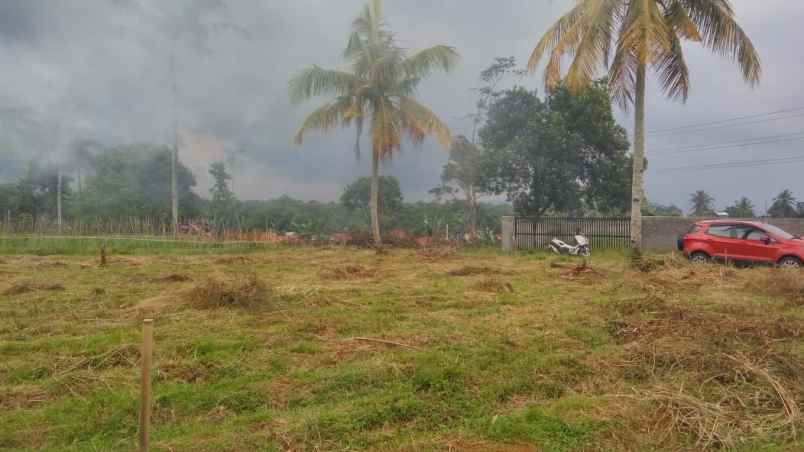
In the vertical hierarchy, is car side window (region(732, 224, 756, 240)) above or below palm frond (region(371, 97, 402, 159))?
below

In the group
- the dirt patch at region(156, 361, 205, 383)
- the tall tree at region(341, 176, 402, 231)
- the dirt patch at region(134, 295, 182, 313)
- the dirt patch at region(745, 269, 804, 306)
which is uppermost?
the tall tree at region(341, 176, 402, 231)

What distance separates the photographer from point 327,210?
26.4 metres

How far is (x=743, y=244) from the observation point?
1050 centimetres

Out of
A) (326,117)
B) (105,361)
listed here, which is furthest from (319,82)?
(105,361)

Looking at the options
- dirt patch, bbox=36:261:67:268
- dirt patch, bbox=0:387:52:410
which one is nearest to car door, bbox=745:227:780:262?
dirt patch, bbox=0:387:52:410

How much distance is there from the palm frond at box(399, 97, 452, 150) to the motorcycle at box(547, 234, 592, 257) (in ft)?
15.0

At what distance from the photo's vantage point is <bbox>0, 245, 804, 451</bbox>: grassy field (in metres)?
2.64

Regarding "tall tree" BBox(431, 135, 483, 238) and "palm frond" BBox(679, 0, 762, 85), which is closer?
"palm frond" BBox(679, 0, 762, 85)

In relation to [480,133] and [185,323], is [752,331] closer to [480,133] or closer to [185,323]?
[185,323]

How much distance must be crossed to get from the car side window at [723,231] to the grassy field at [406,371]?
4607 mm

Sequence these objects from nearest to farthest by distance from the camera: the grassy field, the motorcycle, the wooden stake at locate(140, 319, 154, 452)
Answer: the wooden stake at locate(140, 319, 154, 452) → the grassy field → the motorcycle

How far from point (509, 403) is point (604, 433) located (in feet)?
1.93

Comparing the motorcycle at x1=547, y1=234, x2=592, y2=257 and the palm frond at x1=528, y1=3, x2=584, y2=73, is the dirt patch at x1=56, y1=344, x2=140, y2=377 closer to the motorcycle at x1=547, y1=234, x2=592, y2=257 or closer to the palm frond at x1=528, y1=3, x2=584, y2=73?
the palm frond at x1=528, y1=3, x2=584, y2=73

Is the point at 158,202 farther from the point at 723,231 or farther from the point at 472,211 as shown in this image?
the point at 723,231
